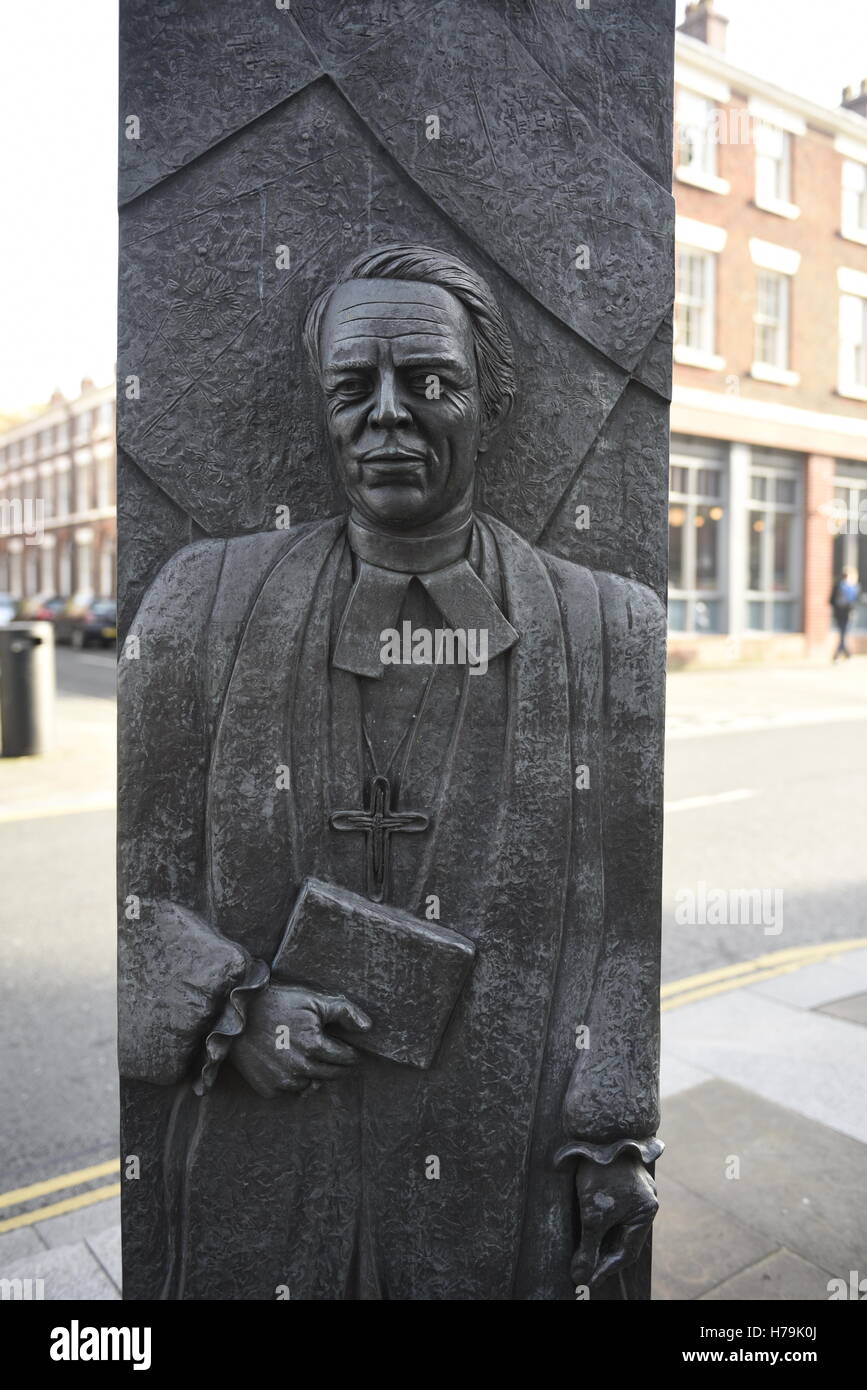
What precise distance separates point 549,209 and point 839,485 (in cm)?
2056

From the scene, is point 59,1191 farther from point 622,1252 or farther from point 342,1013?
point 622,1252

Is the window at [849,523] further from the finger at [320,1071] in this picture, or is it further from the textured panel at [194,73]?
the finger at [320,1071]

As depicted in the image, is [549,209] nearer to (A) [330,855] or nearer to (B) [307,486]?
(B) [307,486]

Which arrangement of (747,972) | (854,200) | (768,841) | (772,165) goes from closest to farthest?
(747,972)
(768,841)
(772,165)
(854,200)

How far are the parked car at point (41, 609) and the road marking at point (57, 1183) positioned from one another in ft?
91.0

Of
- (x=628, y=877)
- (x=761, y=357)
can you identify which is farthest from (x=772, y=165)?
(x=628, y=877)

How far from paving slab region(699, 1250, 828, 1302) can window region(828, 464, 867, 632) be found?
63.5 feet

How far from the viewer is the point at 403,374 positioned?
1.71 m

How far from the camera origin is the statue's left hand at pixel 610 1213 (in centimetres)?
185

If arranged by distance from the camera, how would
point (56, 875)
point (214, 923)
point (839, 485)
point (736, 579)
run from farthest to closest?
point (839, 485) < point (736, 579) < point (56, 875) < point (214, 923)

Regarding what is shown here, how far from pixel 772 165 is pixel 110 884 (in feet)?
59.8

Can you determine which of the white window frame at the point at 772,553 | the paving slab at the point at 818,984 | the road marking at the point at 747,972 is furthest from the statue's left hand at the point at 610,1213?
the white window frame at the point at 772,553
